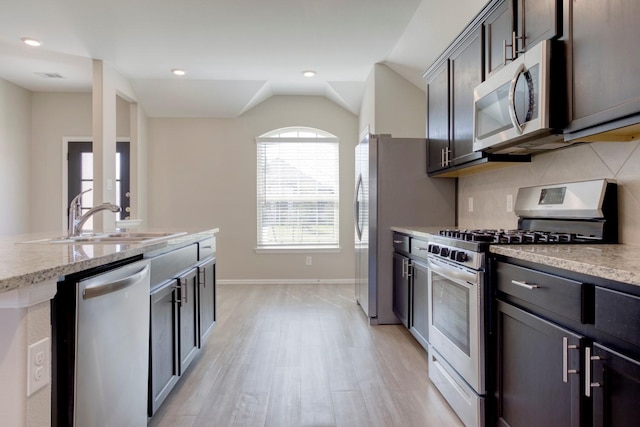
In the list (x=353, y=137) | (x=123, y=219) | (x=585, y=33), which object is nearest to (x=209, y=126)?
(x=123, y=219)

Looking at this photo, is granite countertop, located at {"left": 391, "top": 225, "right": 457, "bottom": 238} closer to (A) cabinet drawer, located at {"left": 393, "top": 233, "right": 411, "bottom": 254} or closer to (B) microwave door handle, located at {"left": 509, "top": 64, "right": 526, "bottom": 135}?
(A) cabinet drawer, located at {"left": 393, "top": 233, "right": 411, "bottom": 254}

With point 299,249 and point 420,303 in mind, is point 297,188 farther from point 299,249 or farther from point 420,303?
point 420,303

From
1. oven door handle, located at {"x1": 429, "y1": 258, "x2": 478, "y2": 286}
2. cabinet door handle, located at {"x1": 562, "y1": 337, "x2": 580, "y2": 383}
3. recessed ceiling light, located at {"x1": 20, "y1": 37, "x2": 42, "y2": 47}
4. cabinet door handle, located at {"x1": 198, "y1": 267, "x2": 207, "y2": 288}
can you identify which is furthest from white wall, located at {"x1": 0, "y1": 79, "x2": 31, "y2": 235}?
cabinet door handle, located at {"x1": 562, "y1": 337, "x2": 580, "y2": 383}

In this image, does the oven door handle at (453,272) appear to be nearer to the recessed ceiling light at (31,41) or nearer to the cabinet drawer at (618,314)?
the cabinet drawer at (618,314)

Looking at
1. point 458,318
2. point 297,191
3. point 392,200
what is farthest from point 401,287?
point 297,191

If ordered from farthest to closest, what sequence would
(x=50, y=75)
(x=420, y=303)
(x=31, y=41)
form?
1. (x=50, y=75)
2. (x=31, y=41)
3. (x=420, y=303)

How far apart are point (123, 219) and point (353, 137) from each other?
10.7ft

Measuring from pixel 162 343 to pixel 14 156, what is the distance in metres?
4.33

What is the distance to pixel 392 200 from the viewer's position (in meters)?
3.28

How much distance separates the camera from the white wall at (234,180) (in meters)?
4.95

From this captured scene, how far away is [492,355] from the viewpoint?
1.57 metres

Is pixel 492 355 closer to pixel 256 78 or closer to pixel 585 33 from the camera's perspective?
pixel 585 33

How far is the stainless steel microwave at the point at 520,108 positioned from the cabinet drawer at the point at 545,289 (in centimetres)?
66

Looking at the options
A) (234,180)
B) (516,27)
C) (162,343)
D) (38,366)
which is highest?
(516,27)
